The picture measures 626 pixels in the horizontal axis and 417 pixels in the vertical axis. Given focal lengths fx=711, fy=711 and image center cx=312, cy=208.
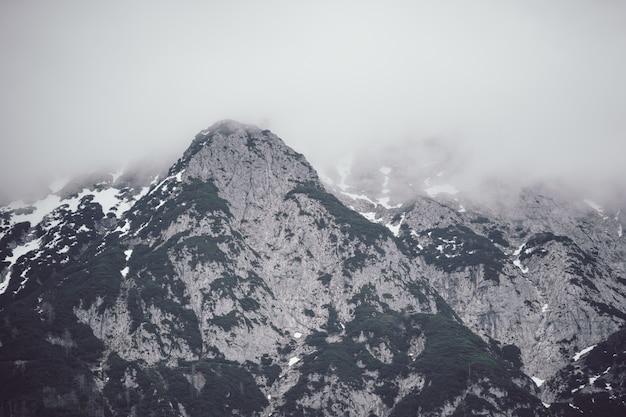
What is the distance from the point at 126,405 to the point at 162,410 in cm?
1022

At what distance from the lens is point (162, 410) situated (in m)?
200

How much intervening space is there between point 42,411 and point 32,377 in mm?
14121

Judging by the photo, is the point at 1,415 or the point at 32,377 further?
the point at 32,377

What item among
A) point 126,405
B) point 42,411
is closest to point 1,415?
point 42,411

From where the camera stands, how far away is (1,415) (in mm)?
184875

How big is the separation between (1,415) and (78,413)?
19.1m

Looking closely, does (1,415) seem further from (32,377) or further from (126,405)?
(126,405)

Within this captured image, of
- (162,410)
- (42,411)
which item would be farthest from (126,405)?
(42,411)

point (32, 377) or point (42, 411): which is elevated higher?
point (32, 377)

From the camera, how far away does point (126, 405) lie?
656 ft

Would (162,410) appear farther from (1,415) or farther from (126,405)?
(1,415)

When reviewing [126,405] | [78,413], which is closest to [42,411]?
[78,413]

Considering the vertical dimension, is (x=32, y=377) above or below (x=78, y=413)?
above

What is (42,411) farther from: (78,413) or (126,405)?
(126,405)
